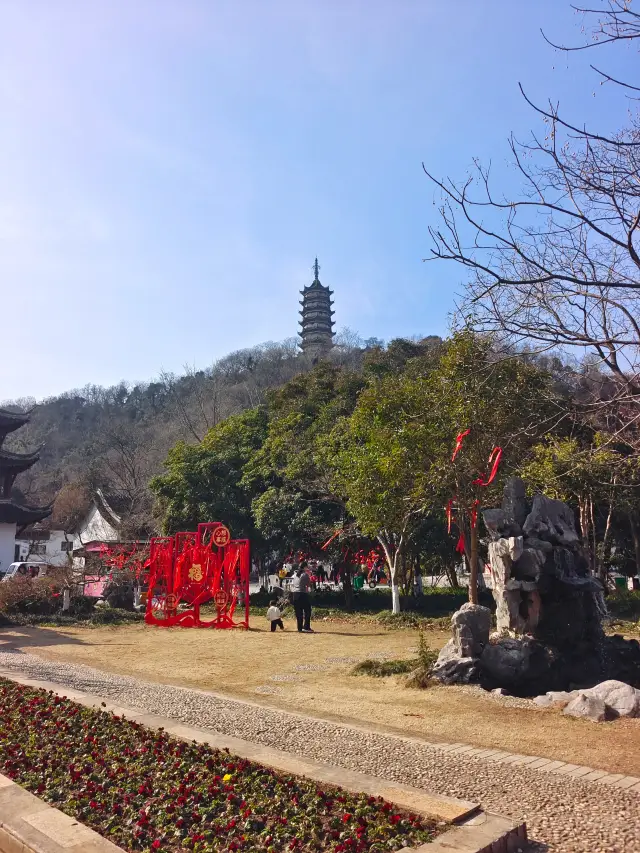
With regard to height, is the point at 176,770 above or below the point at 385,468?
below

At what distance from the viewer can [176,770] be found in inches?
185

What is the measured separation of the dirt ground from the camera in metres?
6.06

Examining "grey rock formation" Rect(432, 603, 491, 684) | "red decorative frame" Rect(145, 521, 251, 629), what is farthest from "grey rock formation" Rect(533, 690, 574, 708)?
"red decorative frame" Rect(145, 521, 251, 629)

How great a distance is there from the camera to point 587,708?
6855mm

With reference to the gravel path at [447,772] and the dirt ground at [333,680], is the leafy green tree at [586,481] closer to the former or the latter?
the dirt ground at [333,680]

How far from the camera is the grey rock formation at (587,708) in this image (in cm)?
674

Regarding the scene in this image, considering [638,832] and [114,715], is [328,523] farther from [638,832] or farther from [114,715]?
[638,832]

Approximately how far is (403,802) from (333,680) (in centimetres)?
557

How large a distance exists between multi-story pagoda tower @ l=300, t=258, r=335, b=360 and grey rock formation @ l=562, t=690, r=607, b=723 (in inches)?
2591

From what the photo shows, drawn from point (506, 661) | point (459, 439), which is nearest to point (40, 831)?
point (506, 661)

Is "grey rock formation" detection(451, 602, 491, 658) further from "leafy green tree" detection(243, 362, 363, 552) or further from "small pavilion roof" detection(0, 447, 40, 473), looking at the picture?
"small pavilion roof" detection(0, 447, 40, 473)

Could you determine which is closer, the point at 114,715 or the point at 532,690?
the point at 114,715

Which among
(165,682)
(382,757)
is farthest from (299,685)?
(382,757)

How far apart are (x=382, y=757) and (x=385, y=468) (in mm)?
9390
